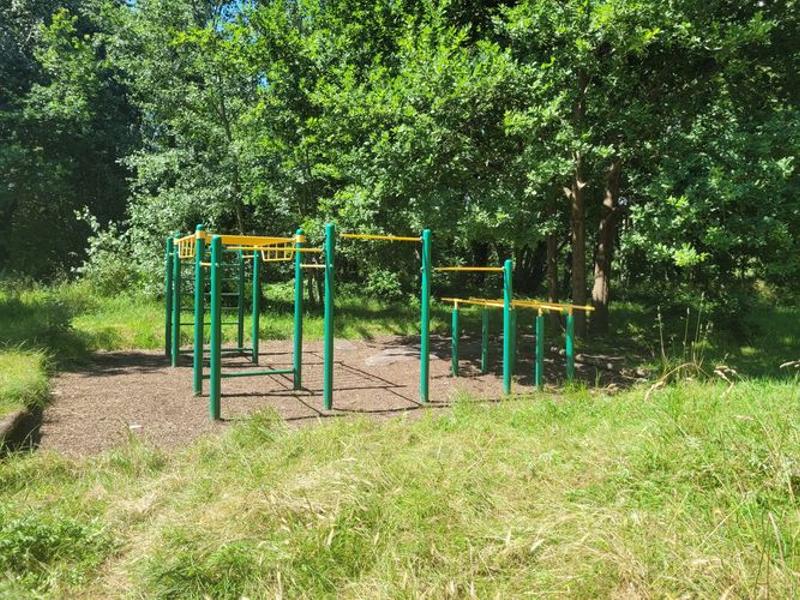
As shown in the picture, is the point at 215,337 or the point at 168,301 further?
the point at 168,301

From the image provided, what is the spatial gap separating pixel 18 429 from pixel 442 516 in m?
Answer: 3.60

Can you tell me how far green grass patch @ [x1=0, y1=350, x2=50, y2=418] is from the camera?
5.30 meters

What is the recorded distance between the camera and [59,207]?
20.5 metres

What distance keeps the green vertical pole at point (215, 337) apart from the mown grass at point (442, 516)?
143 centimetres

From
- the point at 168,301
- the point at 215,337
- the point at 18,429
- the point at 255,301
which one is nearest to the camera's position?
the point at 18,429

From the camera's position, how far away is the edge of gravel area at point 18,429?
442cm

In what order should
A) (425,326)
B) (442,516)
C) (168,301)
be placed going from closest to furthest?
(442,516) < (425,326) < (168,301)

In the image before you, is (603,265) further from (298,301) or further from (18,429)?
(18,429)

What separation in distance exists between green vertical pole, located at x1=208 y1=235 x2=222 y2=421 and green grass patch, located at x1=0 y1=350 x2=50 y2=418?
4.85 feet

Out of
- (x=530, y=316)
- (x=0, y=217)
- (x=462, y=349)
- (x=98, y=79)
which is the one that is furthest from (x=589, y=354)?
(x=0, y=217)

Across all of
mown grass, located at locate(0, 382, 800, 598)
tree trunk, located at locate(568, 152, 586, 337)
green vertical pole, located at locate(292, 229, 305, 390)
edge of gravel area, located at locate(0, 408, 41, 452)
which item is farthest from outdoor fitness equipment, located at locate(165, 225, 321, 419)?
tree trunk, located at locate(568, 152, 586, 337)

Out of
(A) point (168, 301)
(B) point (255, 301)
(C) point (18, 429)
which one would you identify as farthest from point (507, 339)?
(A) point (168, 301)

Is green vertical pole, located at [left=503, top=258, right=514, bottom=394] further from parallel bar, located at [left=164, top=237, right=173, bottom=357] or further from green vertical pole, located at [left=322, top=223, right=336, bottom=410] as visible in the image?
parallel bar, located at [left=164, top=237, right=173, bottom=357]

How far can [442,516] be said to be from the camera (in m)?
2.83
